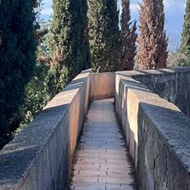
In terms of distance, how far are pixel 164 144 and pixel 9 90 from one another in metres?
5.83

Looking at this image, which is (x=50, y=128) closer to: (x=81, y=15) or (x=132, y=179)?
(x=132, y=179)

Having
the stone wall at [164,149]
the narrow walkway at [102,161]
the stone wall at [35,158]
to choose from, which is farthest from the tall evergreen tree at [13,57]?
the stone wall at [35,158]

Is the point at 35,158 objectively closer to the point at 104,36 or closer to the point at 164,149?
the point at 164,149

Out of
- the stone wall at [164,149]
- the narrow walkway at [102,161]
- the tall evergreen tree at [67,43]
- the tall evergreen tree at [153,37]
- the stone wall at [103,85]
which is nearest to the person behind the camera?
the stone wall at [164,149]

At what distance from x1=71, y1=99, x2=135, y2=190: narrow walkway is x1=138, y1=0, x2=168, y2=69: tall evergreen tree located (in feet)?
41.3

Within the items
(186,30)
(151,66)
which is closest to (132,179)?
(151,66)

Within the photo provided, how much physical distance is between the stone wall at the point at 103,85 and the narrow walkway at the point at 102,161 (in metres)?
5.37

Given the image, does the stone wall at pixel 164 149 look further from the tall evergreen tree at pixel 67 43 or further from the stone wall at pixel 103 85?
the tall evergreen tree at pixel 67 43

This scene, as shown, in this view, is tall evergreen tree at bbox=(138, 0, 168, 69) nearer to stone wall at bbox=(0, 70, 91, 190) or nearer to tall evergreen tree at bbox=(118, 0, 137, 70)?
tall evergreen tree at bbox=(118, 0, 137, 70)

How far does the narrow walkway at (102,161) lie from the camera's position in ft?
17.0

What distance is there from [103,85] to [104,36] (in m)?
4.83

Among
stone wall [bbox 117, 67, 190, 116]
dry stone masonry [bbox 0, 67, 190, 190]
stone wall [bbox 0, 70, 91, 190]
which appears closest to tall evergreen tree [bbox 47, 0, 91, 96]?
stone wall [bbox 117, 67, 190, 116]

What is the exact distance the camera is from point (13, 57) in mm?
8508

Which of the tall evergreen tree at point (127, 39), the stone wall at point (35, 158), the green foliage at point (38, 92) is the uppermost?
the tall evergreen tree at point (127, 39)
